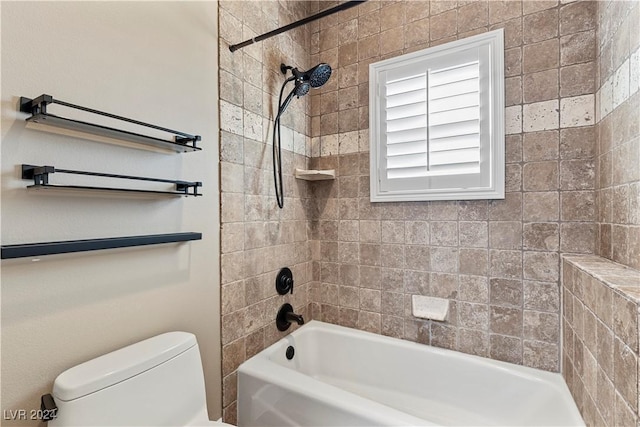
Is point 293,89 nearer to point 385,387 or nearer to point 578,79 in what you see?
point 578,79

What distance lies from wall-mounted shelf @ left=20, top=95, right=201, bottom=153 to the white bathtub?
113 cm

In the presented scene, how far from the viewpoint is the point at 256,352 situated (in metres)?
1.66

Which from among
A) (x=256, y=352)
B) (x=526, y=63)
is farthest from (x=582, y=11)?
(x=256, y=352)

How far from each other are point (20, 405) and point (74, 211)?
57cm

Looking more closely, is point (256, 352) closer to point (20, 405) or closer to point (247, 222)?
point (247, 222)

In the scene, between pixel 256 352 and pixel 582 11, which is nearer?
pixel 582 11

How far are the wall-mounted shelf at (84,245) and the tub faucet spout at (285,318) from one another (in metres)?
0.86

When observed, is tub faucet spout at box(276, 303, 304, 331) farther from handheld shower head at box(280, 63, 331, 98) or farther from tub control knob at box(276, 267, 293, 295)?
handheld shower head at box(280, 63, 331, 98)

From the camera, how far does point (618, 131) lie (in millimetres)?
1136

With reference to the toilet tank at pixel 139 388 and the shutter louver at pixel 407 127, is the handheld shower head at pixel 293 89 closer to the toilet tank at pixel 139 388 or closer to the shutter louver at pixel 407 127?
the shutter louver at pixel 407 127

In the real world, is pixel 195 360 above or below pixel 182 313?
below

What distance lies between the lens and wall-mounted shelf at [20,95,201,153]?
2.69ft

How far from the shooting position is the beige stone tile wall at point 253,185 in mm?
1489

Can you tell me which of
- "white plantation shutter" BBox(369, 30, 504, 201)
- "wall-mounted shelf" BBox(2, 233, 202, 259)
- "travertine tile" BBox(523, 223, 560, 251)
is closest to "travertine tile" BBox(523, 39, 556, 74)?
"white plantation shutter" BBox(369, 30, 504, 201)
